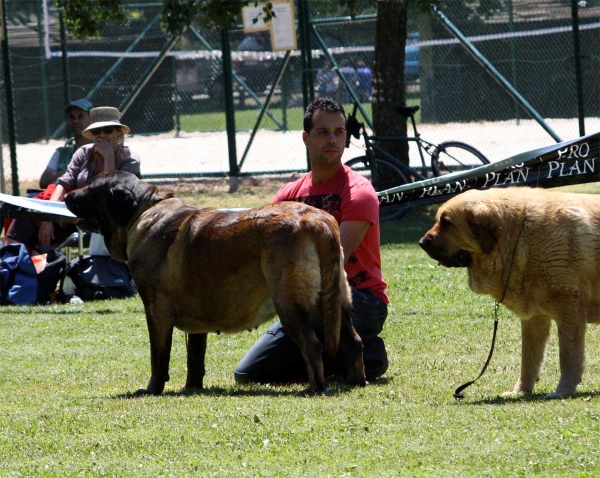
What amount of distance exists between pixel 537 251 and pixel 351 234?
1.27 m

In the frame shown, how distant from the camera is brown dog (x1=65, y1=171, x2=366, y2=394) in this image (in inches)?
228

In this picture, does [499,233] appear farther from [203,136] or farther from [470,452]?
[203,136]

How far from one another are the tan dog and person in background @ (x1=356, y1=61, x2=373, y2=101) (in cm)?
1135

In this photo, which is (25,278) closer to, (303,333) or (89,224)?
(89,224)

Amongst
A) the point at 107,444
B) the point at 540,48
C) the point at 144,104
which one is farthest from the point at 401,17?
the point at 107,444

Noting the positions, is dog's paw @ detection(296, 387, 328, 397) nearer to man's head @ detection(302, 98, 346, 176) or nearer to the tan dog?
the tan dog

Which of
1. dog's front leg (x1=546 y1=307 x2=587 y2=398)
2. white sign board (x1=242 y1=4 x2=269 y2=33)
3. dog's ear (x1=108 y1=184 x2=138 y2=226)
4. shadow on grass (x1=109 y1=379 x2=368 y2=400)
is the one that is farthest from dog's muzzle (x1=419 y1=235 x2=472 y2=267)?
white sign board (x1=242 y1=4 x2=269 y2=33)

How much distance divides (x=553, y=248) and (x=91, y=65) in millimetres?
14891

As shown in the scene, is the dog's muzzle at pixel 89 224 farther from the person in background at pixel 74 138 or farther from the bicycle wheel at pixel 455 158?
the bicycle wheel at pixel 455 158

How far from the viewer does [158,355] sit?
20.9ft

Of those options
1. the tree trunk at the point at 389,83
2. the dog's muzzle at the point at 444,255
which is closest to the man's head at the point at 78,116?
the tree trunk at the point at 389,83

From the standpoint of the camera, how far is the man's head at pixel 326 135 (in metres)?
6.45

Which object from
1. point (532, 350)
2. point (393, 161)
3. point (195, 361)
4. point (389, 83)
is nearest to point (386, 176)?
point (393, 161)

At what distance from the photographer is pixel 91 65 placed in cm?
1898
